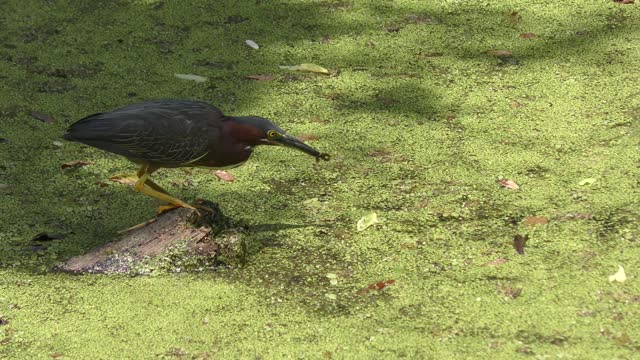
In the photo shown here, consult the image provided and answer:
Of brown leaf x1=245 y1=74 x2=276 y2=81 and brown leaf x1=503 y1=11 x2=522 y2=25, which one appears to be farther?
brown leaf x1=503 y1=11 x2=522 y2=25

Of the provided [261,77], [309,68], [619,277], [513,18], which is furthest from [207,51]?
[619,277]

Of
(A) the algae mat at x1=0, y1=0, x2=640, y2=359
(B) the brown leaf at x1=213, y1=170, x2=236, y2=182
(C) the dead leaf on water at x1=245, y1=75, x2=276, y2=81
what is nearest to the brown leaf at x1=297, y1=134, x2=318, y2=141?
(A) the algae mat at x1=0, y1=0, x2=640, y2=359

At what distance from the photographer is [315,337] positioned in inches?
113

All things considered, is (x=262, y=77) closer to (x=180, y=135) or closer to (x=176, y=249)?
(x=180, y=135)

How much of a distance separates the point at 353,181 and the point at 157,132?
91 cm

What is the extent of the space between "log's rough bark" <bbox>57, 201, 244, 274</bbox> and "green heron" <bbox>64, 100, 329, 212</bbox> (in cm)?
9

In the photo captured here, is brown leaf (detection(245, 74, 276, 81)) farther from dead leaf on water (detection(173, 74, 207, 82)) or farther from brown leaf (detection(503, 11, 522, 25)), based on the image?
brown leaf (detection(503, 11, 522, 25))

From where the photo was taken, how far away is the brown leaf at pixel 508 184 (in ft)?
12.2

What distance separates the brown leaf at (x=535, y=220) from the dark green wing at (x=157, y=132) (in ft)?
3.75

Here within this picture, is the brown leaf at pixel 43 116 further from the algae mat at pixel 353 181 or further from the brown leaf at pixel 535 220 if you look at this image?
the brown leaf at pixel 535 220

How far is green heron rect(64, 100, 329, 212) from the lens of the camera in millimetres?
3260

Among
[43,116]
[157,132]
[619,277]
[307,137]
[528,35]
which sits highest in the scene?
[157,132]

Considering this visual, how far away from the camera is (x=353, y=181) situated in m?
3.86

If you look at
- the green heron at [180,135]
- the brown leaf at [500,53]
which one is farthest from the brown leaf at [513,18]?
the green heron at [180,135]
